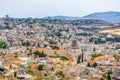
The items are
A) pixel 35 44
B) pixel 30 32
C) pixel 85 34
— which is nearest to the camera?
pixel 35 44

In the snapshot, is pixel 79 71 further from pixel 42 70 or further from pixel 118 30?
pixel 118 30

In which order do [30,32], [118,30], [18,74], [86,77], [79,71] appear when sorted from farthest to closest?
[118,30] < [30,32] < [79,71] < [86,77] < [18,74]

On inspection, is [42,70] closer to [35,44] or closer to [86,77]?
[86,77]

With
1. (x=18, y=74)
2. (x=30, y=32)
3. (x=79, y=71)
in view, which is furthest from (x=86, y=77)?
(x=30, y=32)

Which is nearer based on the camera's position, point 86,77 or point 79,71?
point 86,77

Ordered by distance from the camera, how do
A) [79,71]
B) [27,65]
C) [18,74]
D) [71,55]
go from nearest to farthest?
[18,74]
[79,71]
[27,65]
[71,55]

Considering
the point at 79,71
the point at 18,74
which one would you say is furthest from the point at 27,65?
the point at 18,74

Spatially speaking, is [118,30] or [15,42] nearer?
[15,42]

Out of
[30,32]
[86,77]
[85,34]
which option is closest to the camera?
[86,77]
